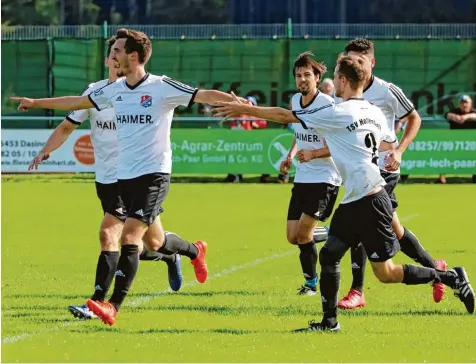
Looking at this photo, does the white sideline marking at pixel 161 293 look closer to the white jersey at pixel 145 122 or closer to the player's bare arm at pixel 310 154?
the white jersey at pixel 145 122

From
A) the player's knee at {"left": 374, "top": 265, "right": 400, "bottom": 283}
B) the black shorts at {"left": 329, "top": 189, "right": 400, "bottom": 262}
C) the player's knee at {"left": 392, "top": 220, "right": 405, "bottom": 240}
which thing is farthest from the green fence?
the black shorts at {"left": 329, "top": 189, "right": 400, "bottom": 262}

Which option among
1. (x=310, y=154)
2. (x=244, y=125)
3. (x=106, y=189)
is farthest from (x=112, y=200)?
(x=244, y=125)

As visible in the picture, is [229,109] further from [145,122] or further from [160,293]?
[160,293]

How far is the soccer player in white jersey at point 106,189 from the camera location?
30.7 ft

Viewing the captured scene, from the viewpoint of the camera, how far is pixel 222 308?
974 centimetres

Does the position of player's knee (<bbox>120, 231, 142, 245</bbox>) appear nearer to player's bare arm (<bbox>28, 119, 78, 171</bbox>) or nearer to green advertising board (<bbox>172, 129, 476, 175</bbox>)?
player's bare arm (<bbox>28, 119, 78, 171</bbox>)

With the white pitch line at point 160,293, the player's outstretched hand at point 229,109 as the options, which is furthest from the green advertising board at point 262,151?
the player's outstretched hand at point 229,109

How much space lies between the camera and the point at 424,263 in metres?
9.97

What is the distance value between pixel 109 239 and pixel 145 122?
1054 millimetres

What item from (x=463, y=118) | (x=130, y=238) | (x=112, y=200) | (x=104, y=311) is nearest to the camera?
(x=104, y=311)

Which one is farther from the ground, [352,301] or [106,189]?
[106,189]

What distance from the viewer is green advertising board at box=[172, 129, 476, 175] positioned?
26469mm

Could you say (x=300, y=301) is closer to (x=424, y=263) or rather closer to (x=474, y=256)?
(x=424, y=263)

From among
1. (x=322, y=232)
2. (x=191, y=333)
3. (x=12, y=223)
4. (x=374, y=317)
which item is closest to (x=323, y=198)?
(x=322, y=232)
